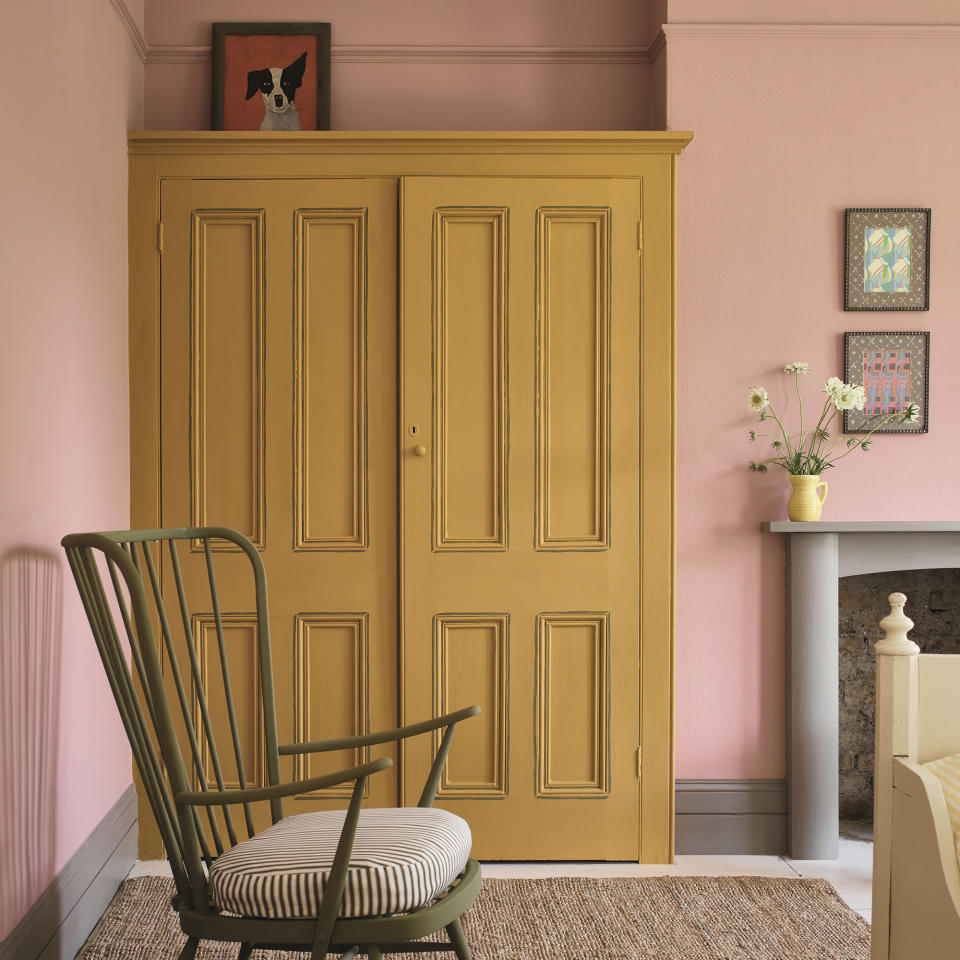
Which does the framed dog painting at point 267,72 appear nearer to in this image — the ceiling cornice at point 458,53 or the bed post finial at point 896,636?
the ceiling cornice at point 458,53

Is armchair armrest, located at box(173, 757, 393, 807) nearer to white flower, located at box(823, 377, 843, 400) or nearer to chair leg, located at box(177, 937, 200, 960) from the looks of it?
chair leg, located at box(177, 937, 200, 960)

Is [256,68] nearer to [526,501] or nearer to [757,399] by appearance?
[526,501]

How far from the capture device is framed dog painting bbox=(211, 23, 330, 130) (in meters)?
2.95

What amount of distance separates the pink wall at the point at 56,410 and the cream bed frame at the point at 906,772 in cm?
175

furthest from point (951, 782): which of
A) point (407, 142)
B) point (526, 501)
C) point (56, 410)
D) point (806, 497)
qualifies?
point (407, 142)

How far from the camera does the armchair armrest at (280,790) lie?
4.46 ft

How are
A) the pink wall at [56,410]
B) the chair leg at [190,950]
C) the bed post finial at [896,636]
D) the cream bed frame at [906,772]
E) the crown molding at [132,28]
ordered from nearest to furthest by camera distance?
the chair leg at [190,950] → the cream bed frame at [906,772] → the bed post finial at [896,636] → the pink wall at [56,410] → the crown molding at [132,28]

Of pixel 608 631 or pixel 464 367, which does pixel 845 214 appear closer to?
pixel 464 367

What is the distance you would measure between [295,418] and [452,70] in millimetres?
1339

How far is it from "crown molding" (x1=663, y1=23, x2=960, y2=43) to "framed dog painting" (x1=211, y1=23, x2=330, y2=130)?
1142 mm

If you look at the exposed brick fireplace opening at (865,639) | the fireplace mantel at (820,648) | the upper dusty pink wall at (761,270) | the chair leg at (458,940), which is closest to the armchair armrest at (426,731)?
the chair leg at (458,940)

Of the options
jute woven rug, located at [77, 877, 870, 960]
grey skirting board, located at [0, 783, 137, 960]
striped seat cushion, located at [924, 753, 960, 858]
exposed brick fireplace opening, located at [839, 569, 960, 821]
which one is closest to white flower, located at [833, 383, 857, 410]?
exposed brick fireplace opening, located at [839, 569, 960, 821]

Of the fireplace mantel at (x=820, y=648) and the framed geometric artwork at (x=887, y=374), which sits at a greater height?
the framed geometric artwork at (x=887, y=374)

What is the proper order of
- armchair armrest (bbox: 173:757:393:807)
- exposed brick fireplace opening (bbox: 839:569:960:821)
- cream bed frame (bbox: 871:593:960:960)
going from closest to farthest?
armchair armrest (bbox: 173:757:393:807)
cream bed frame (bbox: 871:593:960:960)
exposed brick fireplace opening (bbox: 839:569:960:821)
